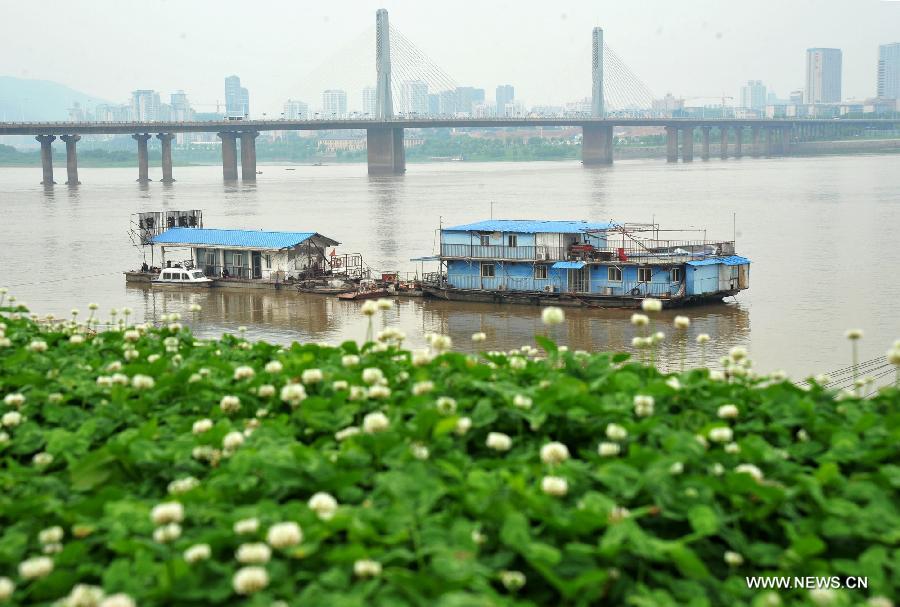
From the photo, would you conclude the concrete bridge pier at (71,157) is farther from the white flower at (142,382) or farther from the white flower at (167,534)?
the white flower at (167,534)

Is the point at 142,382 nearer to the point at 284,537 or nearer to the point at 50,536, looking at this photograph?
the point at 50,536

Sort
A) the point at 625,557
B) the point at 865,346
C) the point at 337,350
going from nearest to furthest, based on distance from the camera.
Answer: the point at 625,557 < the point at 337,350 < the point at 865,346

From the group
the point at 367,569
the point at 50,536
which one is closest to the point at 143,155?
the point at 50,536

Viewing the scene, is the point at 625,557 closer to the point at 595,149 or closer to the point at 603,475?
→ the point at 603,475

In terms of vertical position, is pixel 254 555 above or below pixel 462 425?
below

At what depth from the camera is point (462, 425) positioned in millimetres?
4172

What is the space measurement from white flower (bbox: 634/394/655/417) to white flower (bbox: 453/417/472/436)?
0.69m

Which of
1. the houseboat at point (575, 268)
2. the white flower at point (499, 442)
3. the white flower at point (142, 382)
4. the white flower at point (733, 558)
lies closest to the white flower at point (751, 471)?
the white flower at point (733, 558)

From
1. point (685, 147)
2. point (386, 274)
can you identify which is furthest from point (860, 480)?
point (685, 147)

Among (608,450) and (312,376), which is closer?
(608,450)

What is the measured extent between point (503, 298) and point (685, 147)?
94.7 m

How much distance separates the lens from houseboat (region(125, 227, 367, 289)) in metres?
28.0

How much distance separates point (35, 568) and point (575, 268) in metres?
21.2

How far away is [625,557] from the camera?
11.1 ft
